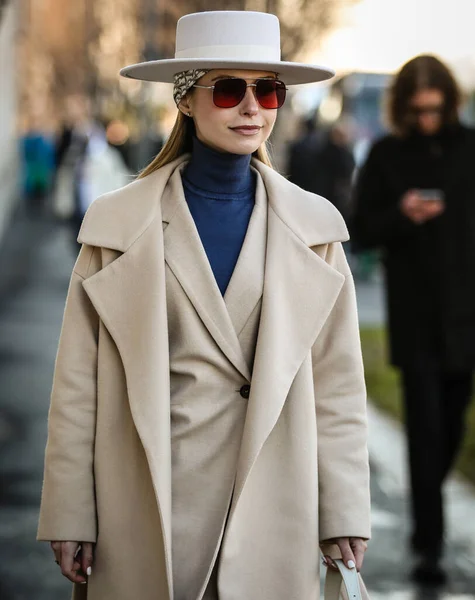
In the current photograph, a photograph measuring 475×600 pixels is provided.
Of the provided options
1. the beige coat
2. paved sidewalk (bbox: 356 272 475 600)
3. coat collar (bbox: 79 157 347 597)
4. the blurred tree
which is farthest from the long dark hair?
the blurred tree

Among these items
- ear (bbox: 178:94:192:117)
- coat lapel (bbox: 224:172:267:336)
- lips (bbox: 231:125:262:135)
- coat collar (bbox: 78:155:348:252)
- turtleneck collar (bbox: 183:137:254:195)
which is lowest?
coat lapel (bbox: 224:172:267:336)

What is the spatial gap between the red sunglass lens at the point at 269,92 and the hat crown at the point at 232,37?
0.20 ft

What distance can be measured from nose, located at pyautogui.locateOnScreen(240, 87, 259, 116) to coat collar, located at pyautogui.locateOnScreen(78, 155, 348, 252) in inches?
10.7

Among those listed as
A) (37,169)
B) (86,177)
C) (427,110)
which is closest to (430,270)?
(427,110)

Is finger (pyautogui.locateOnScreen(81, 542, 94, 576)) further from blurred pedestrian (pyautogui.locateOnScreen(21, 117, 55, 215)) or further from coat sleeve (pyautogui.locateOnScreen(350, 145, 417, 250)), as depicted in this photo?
blurred pedestrian (pyautogui.locateOnScreen(21, 117, 55, 215))

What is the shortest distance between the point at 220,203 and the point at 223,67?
1.20 feet

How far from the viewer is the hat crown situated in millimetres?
3225

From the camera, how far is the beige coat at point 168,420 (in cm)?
318

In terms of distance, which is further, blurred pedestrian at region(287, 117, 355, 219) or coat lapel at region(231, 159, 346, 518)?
blurred pedestrian at region(287, 117, 355, 219)

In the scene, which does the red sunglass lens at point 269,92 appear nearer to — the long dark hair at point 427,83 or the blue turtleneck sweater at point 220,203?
the blue turtleneck sweater at point 220,203

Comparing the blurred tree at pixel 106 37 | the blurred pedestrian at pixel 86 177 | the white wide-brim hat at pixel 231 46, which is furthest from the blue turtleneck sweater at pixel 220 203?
the blurred tree at pixel 106 37

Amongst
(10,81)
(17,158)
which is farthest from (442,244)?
(17,158)

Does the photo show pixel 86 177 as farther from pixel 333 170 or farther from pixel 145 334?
pixel 145 334

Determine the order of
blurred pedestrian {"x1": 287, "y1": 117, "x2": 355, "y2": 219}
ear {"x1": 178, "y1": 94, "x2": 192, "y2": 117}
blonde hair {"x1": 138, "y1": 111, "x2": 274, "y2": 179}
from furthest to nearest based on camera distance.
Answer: blurred pedestrian {"x1": 287, "y1": 117, "x2": 355, "y2": 219} → blonde hair {"x1": 138, "y1": 111, "x2": 274, "y2": 179} → ear {"x1": 178, "y1": 94, "x2": 192, "y2": 117}
